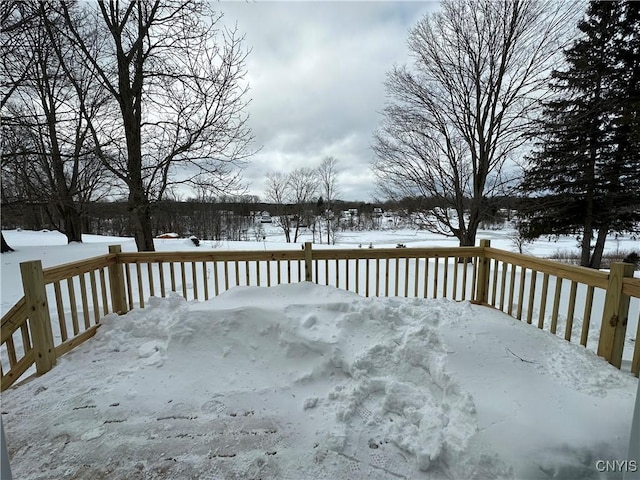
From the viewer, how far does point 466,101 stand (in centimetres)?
812

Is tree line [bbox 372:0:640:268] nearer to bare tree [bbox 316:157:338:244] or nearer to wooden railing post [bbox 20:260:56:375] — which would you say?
wooden railing post [bbox 20:260:56:375]

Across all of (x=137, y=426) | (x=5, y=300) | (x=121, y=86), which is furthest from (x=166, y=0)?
(x=137, y=426)

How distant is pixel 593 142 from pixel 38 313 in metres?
12.9

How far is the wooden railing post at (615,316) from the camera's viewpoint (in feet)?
8.23

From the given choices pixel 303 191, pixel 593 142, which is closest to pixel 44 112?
pixel 593 142

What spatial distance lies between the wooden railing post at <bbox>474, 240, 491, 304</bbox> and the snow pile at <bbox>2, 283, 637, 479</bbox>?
120 cm

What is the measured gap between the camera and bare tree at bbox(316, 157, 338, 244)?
23.5m

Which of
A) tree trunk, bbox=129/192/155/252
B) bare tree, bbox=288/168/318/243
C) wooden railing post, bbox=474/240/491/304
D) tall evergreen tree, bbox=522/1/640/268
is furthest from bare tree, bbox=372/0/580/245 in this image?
bare tree, bbox=288/168/318/243

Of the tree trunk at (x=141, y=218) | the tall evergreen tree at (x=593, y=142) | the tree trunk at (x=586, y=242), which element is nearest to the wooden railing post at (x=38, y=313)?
the tree trunk at (x=141, y=218)

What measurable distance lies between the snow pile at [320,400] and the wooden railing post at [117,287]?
2.64ft

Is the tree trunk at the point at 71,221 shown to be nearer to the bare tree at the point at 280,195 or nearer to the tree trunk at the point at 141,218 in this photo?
the tree trunk at the point at 141,218

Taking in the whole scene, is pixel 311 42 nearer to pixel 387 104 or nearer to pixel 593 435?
pixel 387 104

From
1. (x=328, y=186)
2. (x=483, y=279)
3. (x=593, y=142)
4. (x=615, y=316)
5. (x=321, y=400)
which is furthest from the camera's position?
(x=328, y=186)

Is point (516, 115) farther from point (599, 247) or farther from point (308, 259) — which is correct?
point (308, 259)
